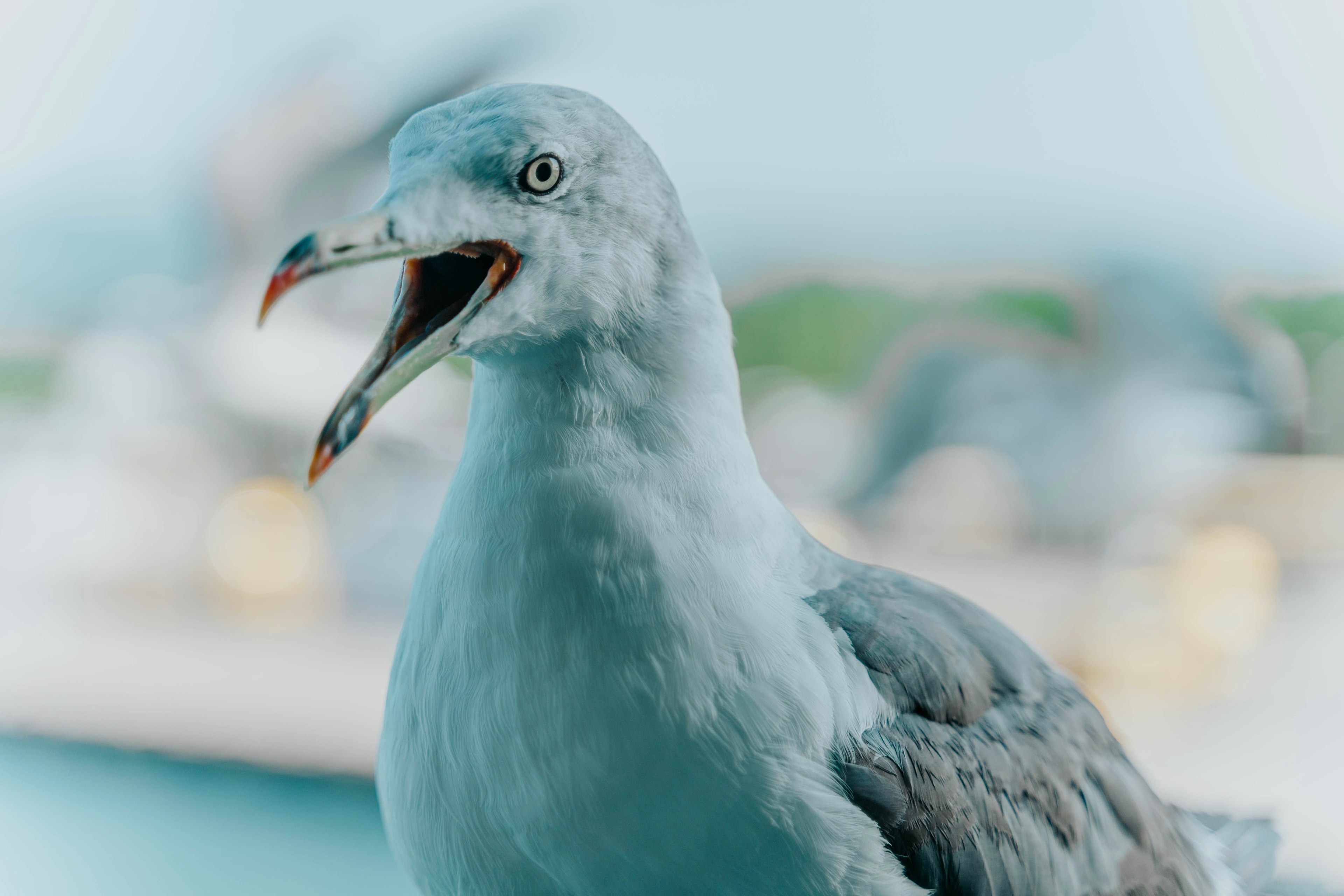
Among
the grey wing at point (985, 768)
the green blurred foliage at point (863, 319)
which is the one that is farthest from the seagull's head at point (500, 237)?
the green blurred foliage at point (863, 319)

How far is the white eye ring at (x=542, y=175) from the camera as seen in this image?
0.47 metres

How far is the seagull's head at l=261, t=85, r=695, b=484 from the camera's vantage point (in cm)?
43

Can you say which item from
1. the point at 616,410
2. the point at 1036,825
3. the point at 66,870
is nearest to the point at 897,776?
the point at 1036,825

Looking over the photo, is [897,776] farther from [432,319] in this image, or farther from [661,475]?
[432,319]

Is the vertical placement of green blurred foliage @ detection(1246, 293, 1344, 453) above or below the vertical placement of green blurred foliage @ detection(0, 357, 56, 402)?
above

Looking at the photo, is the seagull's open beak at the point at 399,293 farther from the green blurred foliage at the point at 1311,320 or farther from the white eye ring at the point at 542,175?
the green blurred foliage at the point at 1311,320

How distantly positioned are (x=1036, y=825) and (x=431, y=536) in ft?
1.25

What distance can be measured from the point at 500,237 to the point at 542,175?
39mm

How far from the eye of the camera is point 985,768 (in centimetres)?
57

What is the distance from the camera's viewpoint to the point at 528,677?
0.49 meters

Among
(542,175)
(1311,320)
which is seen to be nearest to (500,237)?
(542,175)

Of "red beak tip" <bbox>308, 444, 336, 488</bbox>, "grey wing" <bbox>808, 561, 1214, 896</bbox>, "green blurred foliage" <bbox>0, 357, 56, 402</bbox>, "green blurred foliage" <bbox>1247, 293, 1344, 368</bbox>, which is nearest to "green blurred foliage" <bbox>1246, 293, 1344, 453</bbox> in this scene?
"green blurred foliage" <bbox>1247, 293, 1344, 368</bbox>

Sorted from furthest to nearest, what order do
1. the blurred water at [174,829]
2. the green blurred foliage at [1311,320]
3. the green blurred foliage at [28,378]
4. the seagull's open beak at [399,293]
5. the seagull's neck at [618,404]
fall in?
the green blurred foliage at [28,378]
the green blurred foliage at [1311,320]
the blurred water at [174,829]
the seagull's neck at [618,404]
the seagull's open beak at [399,293]

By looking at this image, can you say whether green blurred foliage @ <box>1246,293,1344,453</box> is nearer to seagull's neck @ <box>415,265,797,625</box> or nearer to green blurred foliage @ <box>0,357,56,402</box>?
seagull's neck @ <box>415,265,797,625</box>
